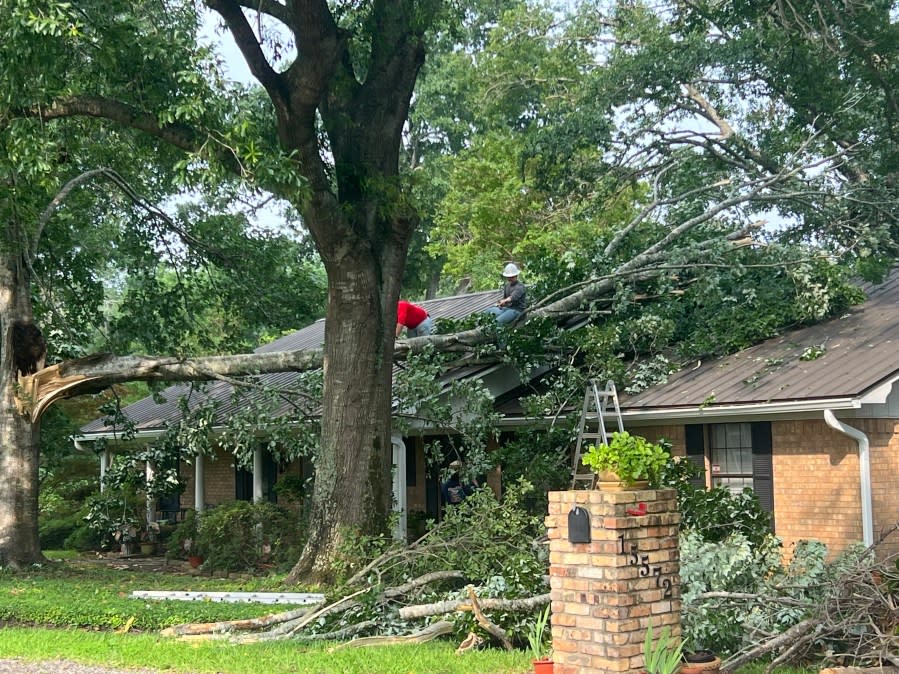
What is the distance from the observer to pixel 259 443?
797 inches

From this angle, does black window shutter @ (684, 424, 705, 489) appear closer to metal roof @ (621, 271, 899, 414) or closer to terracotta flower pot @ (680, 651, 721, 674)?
metal roof @ (621, 271, 899, 414)

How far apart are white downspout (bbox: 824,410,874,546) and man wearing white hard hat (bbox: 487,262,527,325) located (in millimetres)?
5732

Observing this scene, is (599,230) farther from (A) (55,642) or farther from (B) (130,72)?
(A) (55,642)

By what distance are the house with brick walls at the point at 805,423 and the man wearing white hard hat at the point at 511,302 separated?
2.48m

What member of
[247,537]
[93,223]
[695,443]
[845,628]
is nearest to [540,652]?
[845,628]

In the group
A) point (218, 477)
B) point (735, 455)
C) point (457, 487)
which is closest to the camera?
point (735, 455)

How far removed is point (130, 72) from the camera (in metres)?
13.5

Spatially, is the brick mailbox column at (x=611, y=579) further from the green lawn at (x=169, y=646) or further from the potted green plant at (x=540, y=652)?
the green lawn at (x=169, y=646)

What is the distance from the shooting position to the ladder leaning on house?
567 inches

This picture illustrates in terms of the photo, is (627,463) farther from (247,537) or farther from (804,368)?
(247,537)

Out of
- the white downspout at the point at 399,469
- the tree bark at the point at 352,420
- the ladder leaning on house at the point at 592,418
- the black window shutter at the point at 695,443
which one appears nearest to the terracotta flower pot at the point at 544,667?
the tree bark at the point at 352,420

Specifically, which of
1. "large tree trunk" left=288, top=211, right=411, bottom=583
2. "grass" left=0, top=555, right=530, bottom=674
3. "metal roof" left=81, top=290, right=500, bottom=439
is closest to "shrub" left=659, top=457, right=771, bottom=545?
"large tree trunk" left=288, top=211, right=411, bottom=583

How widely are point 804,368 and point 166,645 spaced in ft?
28.6

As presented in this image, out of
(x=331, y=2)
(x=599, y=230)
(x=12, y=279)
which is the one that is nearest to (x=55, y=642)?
(x=12, y=279)
